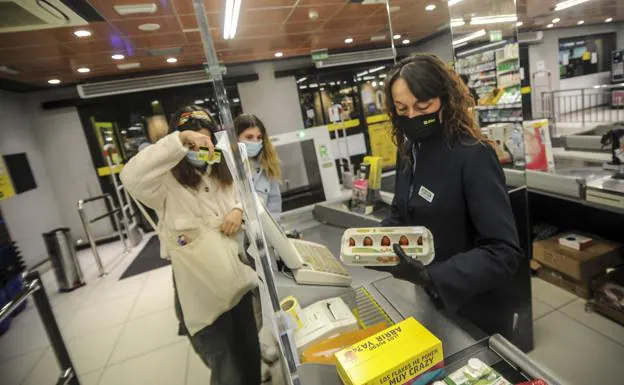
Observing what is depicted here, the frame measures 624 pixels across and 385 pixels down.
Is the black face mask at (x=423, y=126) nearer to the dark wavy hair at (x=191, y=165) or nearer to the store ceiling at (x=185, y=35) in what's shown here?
the dark wavy hair at (x=191, y=165)

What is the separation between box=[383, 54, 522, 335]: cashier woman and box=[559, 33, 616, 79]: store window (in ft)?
44.7

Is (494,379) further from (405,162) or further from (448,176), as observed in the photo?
(405,162)

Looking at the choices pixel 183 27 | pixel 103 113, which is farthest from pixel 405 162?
pixel 103 113

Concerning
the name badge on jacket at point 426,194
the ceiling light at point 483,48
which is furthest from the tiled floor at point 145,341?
the ceiling light at point 483,48

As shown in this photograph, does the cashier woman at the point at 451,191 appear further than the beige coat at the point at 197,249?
No

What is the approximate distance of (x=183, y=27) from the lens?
4.43m

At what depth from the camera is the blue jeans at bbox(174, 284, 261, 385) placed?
4.96 feet

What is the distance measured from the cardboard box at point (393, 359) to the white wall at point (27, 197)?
6305mm

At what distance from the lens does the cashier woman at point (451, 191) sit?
0.98 m

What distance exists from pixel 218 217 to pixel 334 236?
1.15 meters

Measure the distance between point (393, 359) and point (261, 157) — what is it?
4.93ft

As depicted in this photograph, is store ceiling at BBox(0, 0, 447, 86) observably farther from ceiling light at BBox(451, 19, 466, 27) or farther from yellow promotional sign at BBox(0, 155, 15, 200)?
ceiling light at BBox(451, 19, 466, 27)

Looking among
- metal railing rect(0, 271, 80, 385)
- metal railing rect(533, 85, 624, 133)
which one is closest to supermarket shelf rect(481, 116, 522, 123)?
metal railing rect(0, 271, 80, 385)

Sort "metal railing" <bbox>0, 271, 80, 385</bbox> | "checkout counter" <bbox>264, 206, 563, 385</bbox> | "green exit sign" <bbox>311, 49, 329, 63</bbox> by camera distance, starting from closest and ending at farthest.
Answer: "checkout counter" <bbox>264, 206, 563, 385</bbox> → "metal railing" <bbox>0, 271, 80, 385</bbox> → "green exit sign" <bbox>311, 49, 329, 63</bbox>
